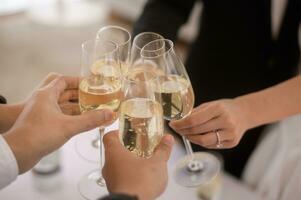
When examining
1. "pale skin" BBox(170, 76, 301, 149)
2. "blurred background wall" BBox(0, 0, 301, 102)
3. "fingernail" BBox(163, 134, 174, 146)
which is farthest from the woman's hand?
"blurred background wall" BBox(0, 0, 301, 102)

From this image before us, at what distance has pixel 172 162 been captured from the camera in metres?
1.11

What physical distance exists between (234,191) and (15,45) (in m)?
2.28

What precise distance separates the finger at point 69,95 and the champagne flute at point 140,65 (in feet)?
0.49

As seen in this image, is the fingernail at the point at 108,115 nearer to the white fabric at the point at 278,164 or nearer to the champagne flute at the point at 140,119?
the champagne flute at the point at 140,119

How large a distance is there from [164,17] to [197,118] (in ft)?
1.68

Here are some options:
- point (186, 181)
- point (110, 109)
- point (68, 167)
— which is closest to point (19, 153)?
point (110, 109)

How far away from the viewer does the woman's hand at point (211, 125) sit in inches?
36.6

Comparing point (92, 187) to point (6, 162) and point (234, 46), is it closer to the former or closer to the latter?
point (6, 162)

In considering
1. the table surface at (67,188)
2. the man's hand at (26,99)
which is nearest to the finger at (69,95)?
the man's hand at (26,99)

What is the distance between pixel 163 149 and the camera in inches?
32.2

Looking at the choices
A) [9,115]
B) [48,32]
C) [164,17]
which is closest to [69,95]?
[9,115]

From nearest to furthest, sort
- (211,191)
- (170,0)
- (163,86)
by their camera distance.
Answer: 1. (163,86)
2. (211,191)
3. (170,0)

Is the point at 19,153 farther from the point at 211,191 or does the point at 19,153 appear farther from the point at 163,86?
the point at 211,191

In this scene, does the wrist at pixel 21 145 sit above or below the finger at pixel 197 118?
above
